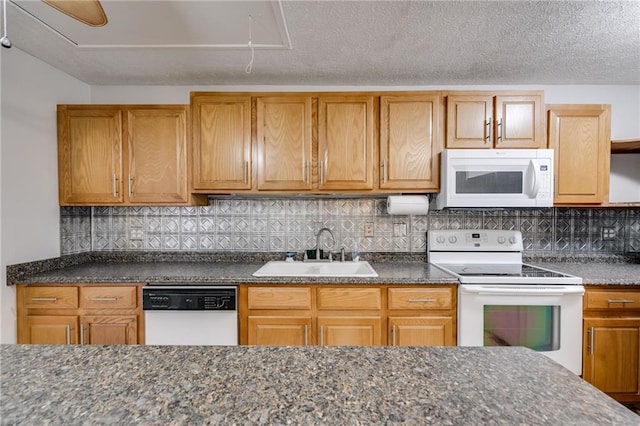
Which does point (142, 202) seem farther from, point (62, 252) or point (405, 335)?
point (405, 335)

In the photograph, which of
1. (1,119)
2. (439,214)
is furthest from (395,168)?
(1,119)

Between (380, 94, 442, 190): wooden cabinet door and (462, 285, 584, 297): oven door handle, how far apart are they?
2.58 feet

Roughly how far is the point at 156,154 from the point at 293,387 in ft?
7.33

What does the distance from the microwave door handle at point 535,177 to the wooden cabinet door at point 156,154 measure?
2539mm

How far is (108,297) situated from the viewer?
2.07m

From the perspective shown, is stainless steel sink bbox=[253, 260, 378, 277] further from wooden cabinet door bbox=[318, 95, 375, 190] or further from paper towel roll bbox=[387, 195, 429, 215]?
wooden cabinet door bbox=[318, 95, 375, 190]

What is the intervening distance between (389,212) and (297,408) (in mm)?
2027

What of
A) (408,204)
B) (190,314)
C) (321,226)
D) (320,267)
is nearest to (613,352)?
(408,204)

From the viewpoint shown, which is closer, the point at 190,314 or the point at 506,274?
the point at 190,314

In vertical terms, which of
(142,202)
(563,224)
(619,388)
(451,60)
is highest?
(451,60)

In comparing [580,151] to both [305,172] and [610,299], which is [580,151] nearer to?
[610,299]

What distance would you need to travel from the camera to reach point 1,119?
1.95 meters

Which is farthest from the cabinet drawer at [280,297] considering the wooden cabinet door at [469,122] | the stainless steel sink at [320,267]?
the wooden cabinet door at [469,122]

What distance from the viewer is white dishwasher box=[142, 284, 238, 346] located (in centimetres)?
201
